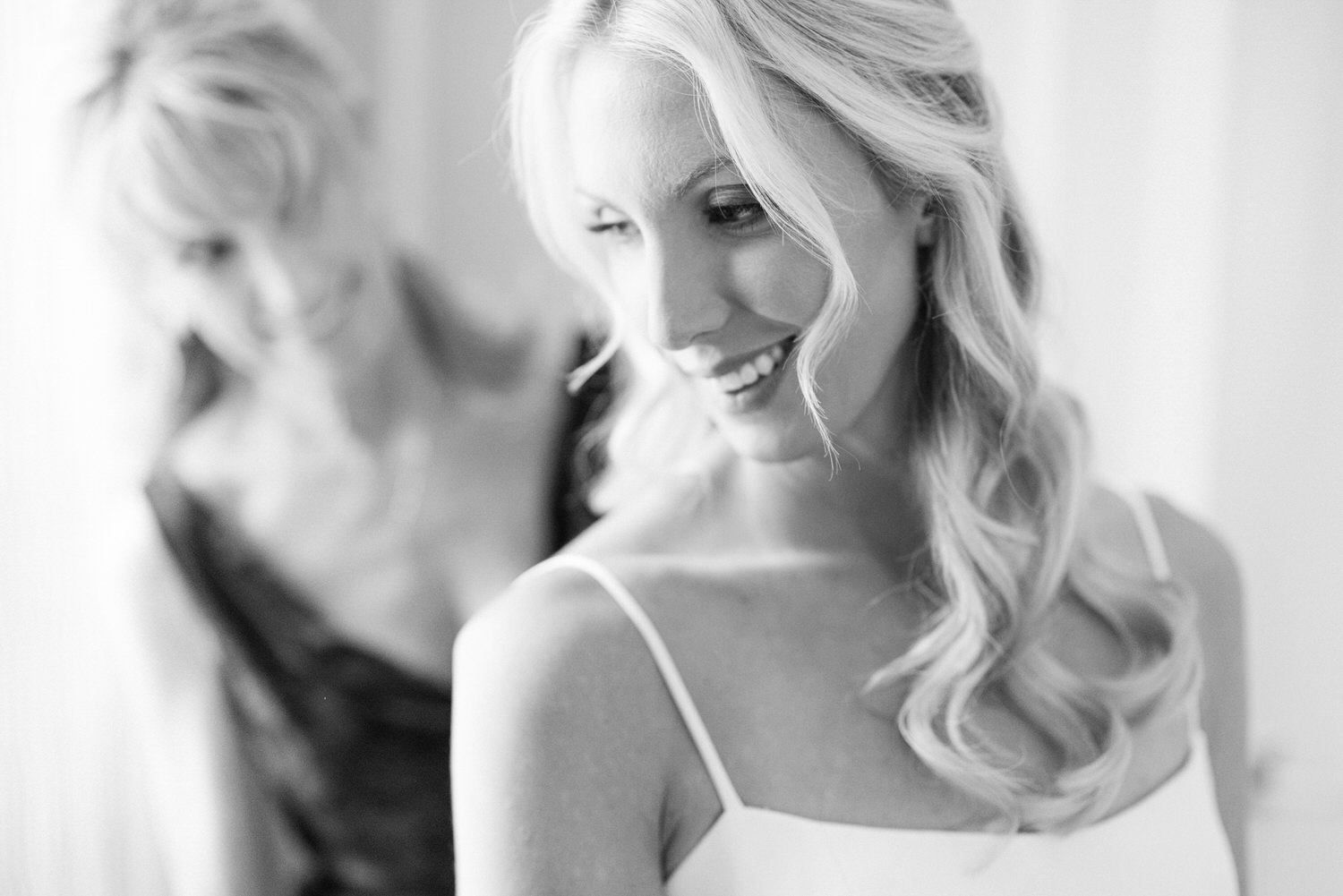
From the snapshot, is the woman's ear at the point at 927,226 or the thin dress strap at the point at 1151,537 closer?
the woman's ear at the point at 927,226

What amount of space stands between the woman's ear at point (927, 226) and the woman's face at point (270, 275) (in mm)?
591

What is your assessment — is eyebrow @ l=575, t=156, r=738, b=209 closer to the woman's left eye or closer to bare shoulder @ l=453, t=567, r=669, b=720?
the woman's left eye

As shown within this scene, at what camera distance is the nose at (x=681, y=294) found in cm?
77

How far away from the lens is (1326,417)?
59.1 inches

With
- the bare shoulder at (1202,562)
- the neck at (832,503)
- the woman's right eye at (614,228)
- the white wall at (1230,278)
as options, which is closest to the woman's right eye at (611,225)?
the woman's right eye at (614,228)

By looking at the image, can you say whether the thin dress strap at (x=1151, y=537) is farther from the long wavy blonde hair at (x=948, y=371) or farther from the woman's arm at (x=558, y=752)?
the woman's arm at (x=558, y=752)

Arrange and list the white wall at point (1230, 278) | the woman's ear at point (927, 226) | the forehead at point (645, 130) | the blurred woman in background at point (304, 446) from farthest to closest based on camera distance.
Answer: the white wall at point (1230, 278)
the blurred woman in background at point (304, 446)
the woman's ear at point (927, 226)
the forehead at point (645, 130)

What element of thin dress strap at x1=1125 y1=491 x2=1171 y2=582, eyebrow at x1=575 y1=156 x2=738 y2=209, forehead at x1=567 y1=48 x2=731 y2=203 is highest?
forehead at x1=567 y1=48 x2=731 y2=203

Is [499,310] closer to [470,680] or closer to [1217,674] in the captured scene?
[470,680]

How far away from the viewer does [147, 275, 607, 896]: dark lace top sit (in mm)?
1237

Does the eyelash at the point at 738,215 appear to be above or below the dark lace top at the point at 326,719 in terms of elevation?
above

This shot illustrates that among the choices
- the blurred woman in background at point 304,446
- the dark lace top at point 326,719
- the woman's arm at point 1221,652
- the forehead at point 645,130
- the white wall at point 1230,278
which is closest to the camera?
the forehead at point 645,130

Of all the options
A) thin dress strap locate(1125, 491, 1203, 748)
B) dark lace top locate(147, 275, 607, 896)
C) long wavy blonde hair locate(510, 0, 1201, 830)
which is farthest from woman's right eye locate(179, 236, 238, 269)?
thin dress strap locate(1125, 491, 1203, 748)

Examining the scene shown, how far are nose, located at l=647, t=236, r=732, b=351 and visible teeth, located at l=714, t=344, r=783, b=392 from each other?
1.7 inches
